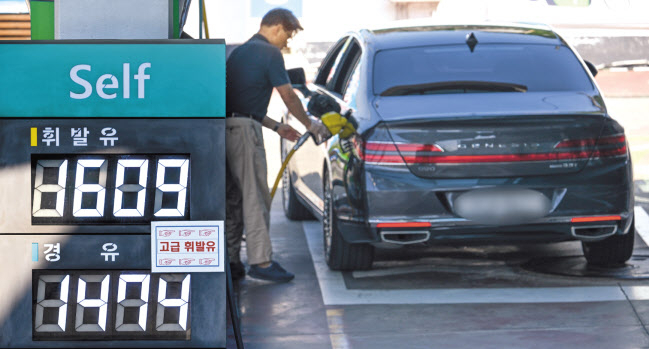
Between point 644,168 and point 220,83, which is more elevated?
point 220,83

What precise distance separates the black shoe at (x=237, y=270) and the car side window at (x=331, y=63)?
174cm

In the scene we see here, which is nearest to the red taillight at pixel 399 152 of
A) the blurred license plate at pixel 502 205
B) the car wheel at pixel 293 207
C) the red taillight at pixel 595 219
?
the blurred license plate at pixel 502 205

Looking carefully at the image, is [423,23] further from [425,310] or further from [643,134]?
[643,134]

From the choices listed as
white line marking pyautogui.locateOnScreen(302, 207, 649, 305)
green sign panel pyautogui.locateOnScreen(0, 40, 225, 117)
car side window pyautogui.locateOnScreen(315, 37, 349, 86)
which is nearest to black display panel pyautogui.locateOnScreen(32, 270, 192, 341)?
green sign panel pyautogui.locateOnScreen(0, 40, 225, 117)

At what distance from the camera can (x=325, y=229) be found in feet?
26.4

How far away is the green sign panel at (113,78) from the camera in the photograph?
15.1 ft

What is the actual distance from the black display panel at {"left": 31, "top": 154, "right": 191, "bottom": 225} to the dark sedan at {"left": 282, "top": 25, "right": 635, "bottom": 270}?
2654mm

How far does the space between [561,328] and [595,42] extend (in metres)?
23.8

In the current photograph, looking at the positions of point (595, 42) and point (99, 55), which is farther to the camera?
point (595, 42)

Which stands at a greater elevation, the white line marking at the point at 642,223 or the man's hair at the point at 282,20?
the man's hair at the point at 282,20

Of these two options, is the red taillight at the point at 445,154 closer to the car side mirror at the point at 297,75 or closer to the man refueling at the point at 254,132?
the man refueling at the point at 254,132

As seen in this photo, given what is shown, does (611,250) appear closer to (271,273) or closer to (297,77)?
(271,273)

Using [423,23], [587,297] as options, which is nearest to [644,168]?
[423,23]

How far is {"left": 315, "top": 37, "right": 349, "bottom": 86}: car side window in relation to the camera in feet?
29.3
